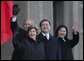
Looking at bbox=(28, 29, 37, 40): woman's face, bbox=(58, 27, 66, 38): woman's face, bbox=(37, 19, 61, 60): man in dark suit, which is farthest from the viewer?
bbox=(58, 27, 66, 38): woman's face

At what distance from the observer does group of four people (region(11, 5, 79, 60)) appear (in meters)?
9.62

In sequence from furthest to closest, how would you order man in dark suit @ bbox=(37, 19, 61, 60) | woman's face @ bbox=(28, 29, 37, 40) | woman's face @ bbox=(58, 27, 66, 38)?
woman's face @ bbox=(58, 27, 66, 38) < man in dark suit @ bbox=(37, 19, 61, 60) < woman's face @ bbox=(28, 29, 37, 40)

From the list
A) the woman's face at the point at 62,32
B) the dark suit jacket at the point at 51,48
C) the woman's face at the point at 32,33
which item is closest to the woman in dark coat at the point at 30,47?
the woman's face at the point at 32,33

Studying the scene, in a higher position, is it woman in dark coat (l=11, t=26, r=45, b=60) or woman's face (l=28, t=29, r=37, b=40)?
woman's face (l=28, t=29, r=37, b=40)

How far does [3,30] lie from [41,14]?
3.58 m

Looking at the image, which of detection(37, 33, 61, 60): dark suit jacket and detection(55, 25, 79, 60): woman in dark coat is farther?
detection(55, 25, 79, 60): woman in dark coat

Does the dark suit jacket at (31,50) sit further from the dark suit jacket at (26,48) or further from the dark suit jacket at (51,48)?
the dark suit jacket at (51,48)

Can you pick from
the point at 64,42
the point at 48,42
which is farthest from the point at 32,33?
the point at 64,42

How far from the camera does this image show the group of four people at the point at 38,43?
31.6 ft

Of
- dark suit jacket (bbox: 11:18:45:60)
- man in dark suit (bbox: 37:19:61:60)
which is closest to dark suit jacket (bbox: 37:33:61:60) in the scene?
man in dark suit (bbox: 37:19:61:60)

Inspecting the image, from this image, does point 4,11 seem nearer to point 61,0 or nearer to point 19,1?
point 19,1

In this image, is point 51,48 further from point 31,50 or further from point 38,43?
point 31,50

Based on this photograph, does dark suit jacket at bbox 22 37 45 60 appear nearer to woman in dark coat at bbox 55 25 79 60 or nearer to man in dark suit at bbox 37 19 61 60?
man in dark suit at bbox 37 19 61 60

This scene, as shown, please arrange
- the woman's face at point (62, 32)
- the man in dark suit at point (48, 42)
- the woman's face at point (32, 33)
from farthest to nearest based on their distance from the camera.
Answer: the woman's face at point (62, 32) → the man in dark suit at point (48, 42) → the woman's face at point (32, 33)
